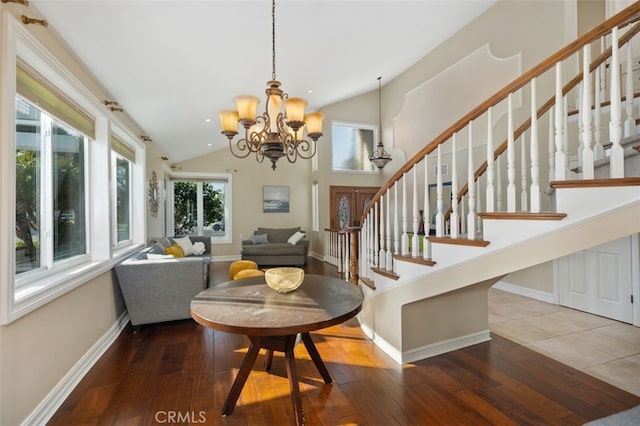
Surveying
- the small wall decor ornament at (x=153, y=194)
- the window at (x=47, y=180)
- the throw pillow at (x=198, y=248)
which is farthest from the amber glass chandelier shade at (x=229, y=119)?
the throw pillow at (x=198, y=248)

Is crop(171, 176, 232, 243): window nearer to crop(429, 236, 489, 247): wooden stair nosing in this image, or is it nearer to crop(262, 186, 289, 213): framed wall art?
crop(262, 186, 289, 213): framed wall art

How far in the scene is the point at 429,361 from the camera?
249 cm

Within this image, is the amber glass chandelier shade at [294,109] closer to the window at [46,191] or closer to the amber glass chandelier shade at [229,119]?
the amber glass chandelier shade at [229,119]

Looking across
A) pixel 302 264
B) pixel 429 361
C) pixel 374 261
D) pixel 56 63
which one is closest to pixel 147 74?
pixel 56 63

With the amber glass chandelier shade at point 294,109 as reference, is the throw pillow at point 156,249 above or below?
below

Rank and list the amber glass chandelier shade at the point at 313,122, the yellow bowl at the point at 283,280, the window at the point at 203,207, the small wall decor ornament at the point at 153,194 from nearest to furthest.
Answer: the yellow bowl at the point at 283,280
the amber glass chandelier shade at the point at 313,122
the small wall decor ornament at the point at 153,194
the window at the point at 203,207

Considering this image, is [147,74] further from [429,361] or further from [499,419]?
[499,419]

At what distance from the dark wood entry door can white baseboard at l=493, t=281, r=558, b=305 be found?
3.39 meters

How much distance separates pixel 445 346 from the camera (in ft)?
8.66

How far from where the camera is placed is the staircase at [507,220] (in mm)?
1481

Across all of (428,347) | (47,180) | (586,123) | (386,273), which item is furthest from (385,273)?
(47,180)

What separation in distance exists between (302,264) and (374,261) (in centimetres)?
397

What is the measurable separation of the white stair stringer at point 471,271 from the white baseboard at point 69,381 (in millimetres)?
2394

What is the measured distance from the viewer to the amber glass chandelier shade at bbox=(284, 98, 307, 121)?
2389 millimetres
